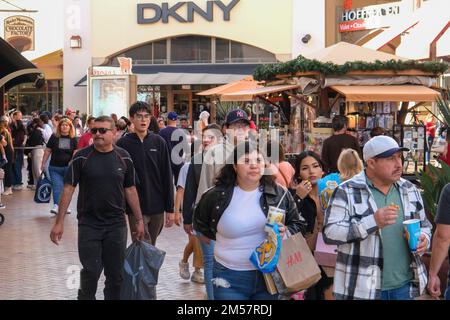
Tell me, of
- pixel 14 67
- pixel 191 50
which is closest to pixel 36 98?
pixel 191 50

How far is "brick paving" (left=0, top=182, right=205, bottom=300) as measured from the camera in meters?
8.12

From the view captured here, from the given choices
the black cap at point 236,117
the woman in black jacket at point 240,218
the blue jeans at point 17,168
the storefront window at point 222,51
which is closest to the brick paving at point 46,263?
the black cap at point 236,117

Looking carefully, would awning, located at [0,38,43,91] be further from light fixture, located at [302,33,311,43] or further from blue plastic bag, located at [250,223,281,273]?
light fixture, located at [302,33,311,43]

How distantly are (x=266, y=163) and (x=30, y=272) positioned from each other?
4721mm

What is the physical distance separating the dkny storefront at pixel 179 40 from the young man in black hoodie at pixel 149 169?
92.4ft

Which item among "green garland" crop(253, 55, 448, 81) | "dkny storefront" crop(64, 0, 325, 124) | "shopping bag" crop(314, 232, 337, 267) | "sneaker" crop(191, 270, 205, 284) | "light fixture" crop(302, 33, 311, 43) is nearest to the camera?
"shopping bag" crop(314, 232, 337, 267)

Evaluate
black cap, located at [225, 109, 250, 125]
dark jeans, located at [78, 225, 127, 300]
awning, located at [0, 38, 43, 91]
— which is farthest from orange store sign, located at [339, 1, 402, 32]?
dark jeans, located at [78, 225, 127, 300]

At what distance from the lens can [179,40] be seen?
126 feet

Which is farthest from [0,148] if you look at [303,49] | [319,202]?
[303,49]

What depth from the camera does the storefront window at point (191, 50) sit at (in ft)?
124

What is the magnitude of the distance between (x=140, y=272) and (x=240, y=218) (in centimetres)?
192

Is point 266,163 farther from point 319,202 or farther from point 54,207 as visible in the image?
point 54,207

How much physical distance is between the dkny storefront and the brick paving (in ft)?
77.2

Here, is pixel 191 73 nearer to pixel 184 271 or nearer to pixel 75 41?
pixel 75 41
